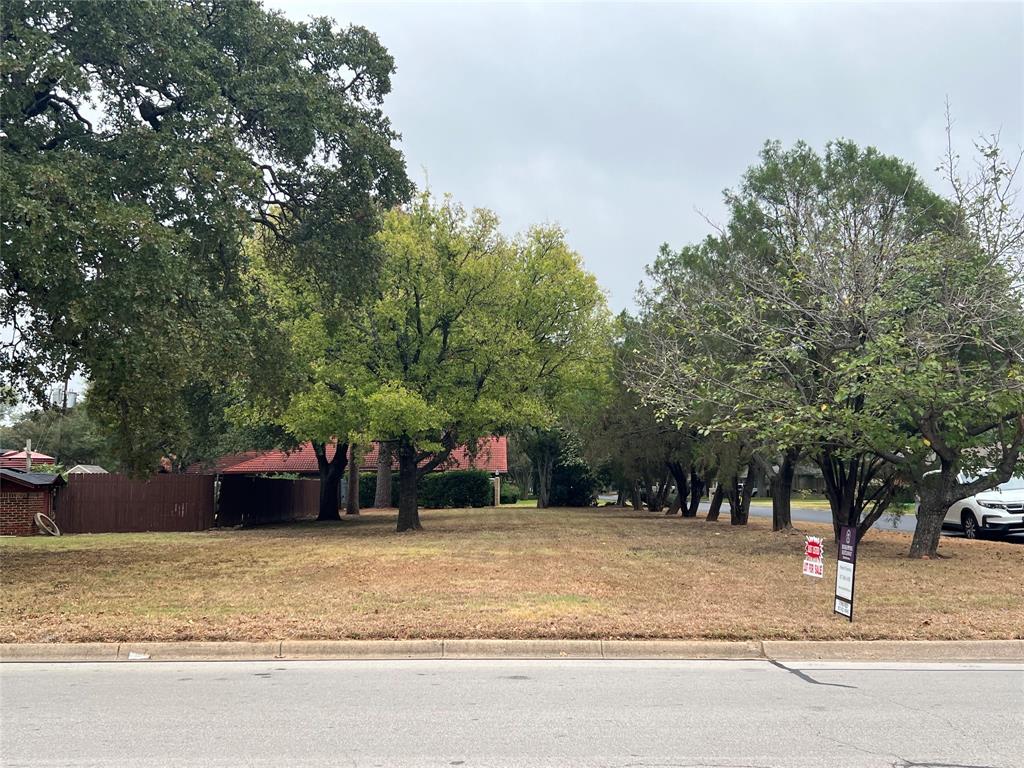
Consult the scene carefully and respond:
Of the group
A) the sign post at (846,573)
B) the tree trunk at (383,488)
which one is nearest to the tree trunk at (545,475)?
the tree trunk at (383,488)

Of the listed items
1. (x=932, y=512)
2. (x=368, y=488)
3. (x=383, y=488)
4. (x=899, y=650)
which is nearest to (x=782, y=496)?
(x=932, y=512)

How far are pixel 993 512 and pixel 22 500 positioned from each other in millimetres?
24586

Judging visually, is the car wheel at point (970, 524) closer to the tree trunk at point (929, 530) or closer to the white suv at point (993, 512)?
the white suv at point (993, 512)

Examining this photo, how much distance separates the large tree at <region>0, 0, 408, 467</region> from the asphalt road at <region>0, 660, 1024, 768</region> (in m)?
5.77

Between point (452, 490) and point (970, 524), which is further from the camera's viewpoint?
point (452, 490)

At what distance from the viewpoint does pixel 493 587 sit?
11.3 m

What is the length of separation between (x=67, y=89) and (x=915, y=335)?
13.2 metres

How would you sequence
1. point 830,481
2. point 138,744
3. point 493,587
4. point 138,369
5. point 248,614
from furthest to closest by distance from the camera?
1. point 830,481
2. point 138,369
3. point 493,587
4. point 248,614
5. point 138,744

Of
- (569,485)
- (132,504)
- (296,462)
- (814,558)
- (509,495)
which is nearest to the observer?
(814,558)

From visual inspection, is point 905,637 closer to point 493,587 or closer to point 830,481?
point 493,587

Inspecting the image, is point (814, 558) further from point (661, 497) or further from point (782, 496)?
point (661, 497)

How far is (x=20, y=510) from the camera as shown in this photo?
2247 cm

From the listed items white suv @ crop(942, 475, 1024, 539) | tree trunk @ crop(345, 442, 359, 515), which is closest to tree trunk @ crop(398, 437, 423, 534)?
tree trunk @ crop(345, 442, 359, 515)

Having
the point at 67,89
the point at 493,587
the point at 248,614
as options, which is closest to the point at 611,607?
the point at 493,587
